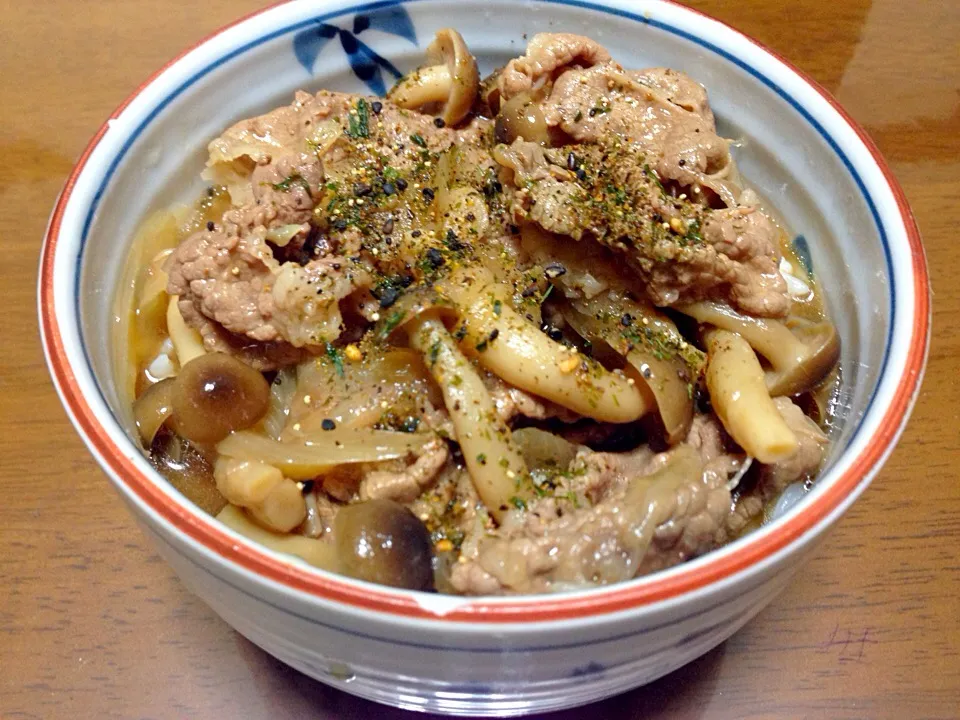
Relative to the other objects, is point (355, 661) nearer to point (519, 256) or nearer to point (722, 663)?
point (519, 256)

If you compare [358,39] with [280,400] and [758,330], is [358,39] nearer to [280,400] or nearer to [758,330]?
[280,400]

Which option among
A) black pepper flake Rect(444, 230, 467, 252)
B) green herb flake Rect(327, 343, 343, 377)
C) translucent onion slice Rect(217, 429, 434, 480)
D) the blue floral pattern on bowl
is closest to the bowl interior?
the blue floral pattern on bowl

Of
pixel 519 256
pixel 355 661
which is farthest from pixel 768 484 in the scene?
pixel 355 661

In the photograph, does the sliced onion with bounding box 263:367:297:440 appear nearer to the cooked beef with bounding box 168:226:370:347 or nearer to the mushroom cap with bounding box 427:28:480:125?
the cooked beef with bounding box 168:226:370:347

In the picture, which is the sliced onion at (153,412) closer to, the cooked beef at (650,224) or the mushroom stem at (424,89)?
the cooked beef at (650,224)

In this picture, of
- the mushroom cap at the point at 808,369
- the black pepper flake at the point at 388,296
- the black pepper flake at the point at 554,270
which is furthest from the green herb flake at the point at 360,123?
the mushroom cap at the point at 808,369

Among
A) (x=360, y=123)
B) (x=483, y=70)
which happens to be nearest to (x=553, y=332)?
(x=360, y=123)
